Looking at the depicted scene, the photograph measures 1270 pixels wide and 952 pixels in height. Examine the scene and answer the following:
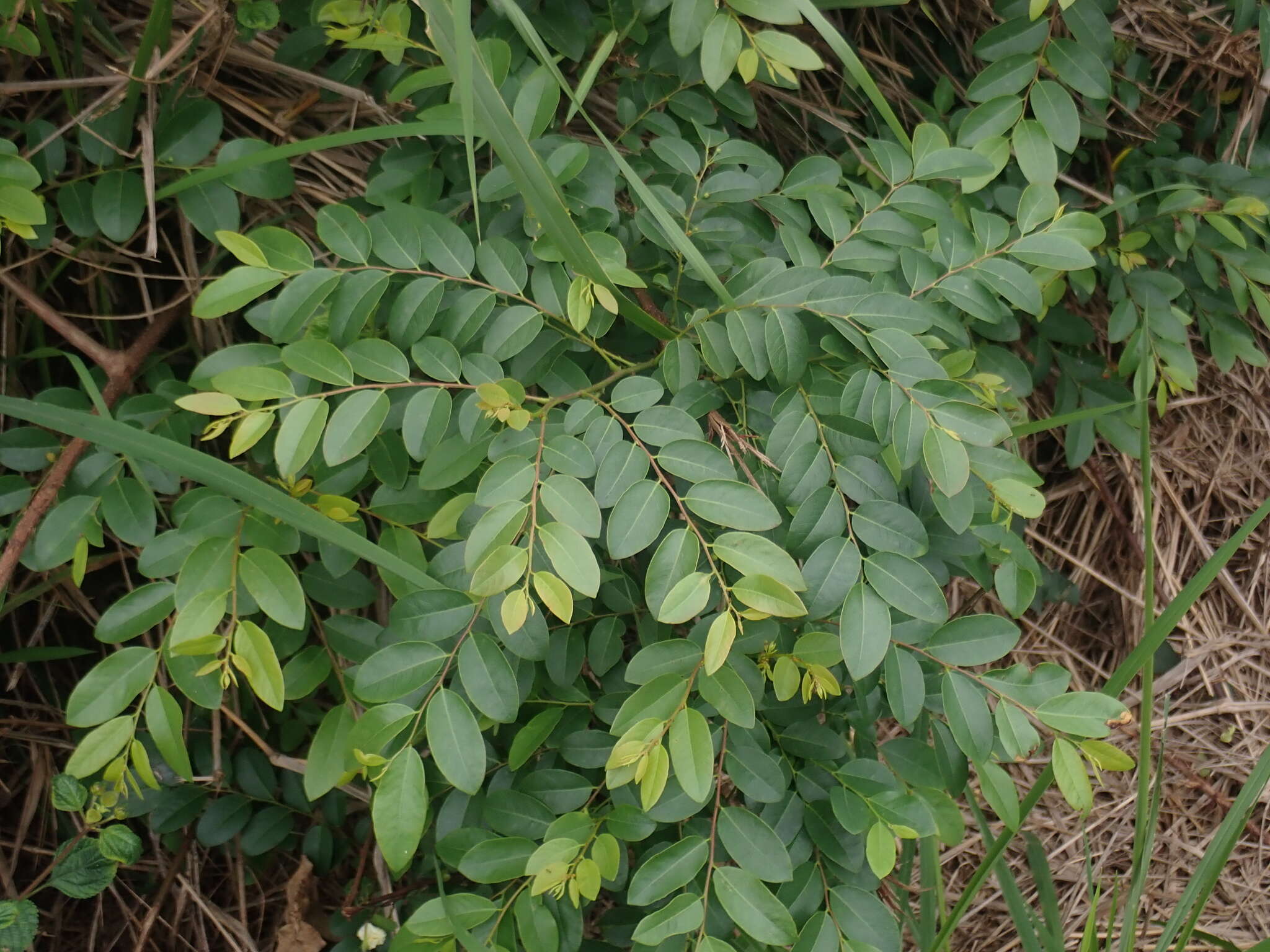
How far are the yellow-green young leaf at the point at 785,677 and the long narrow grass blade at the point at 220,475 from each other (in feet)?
0.98

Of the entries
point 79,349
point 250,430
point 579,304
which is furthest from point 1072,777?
point 79,349

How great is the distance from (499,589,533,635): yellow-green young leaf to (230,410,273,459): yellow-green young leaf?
231 millimetres

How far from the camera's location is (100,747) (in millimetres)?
712

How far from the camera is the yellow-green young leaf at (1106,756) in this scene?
2.35 feet

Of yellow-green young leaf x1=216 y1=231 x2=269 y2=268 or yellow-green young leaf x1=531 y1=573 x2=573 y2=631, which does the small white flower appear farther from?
yellow-green young leaf x1=216 y1=231 x2=269 y2=268

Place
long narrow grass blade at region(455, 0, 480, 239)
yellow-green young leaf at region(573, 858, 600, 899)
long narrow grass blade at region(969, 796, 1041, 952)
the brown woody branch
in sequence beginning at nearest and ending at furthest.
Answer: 1. long narrow grass blade at region(455, 0, 480, 239)
2. yellow-green young leaf at region(573, 858, 600, 899)
3. the brown woody branch
4. long narrow grass blade at region(969, 796, 1041, 952)

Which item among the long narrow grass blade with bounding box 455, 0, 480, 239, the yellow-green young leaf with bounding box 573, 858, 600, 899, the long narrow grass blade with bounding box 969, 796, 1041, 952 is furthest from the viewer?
the long narrow grass blade with bounding box 969, 796, 1041, 952

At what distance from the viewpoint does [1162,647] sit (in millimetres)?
1572

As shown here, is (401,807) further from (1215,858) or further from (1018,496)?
(1215,858)

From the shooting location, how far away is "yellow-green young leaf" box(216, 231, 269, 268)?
2.36ft

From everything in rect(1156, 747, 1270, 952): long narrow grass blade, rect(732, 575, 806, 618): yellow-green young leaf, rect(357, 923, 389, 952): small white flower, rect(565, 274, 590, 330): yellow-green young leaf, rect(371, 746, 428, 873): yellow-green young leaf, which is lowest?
rect(357, 923, 389, 952): small white flower

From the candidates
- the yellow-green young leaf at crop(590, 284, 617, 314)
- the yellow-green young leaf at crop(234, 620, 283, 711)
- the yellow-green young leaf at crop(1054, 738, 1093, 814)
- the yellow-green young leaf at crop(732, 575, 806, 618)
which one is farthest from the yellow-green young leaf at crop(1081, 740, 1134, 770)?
the yellow-green young leaf at crop(234, 620, 283, 711)

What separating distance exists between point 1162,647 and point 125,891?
164cm

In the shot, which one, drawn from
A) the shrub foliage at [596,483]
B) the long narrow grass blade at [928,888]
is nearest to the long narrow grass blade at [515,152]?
the shrub foliage at [596,483]
